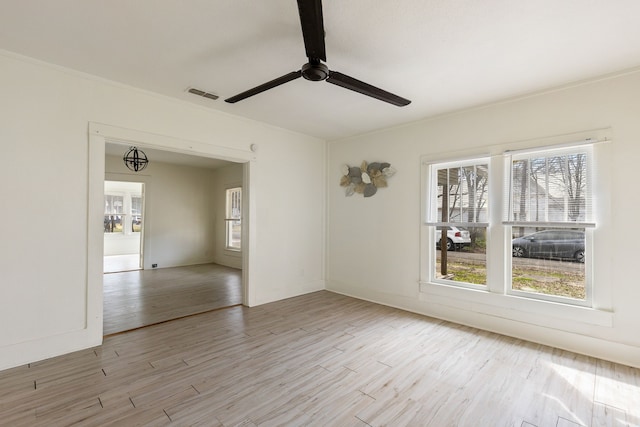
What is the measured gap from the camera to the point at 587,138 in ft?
9.64

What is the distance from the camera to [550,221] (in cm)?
320

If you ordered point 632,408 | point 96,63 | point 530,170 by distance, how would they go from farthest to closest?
point 530,170 → point 96,63 → point 632,408

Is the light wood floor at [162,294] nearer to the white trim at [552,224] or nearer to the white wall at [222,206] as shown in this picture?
the white wall at [222,206]

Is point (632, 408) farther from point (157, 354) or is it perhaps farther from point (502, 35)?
point (157, 354)

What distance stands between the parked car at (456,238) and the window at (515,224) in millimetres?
13

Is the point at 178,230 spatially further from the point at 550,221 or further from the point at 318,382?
the point at 550,221

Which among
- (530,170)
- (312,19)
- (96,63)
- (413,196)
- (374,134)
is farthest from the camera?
(374,134)

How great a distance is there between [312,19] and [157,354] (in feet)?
10.2

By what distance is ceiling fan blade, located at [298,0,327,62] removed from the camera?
4.79 feet

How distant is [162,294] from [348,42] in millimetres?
4752

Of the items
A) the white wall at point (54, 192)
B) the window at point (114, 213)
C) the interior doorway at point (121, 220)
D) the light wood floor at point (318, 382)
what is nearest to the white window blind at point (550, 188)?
the light wood floor at point (318, 382)

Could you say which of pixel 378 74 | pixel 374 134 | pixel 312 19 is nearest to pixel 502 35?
pixel 378 74

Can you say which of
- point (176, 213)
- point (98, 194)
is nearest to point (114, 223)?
point (176, 213)

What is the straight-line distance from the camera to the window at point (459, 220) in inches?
146
